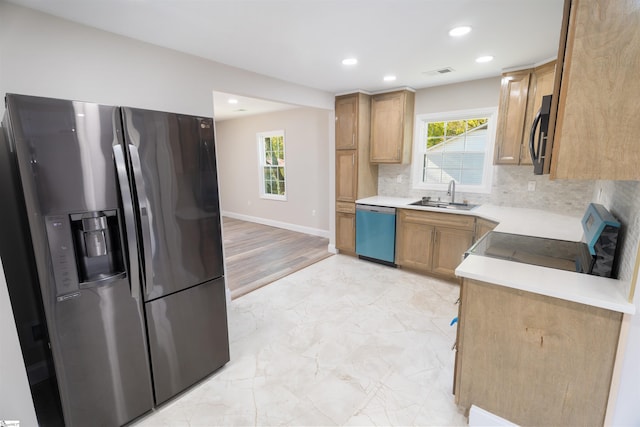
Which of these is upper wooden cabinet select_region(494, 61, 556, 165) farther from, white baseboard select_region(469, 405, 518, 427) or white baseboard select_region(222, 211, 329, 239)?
white baseboard select_region(222, 211, 329, 239)

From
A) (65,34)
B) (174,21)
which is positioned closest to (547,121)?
(174,21)

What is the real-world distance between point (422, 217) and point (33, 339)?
12.3 ft

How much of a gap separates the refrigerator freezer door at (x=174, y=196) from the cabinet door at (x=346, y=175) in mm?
2651

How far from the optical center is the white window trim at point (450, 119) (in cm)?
362

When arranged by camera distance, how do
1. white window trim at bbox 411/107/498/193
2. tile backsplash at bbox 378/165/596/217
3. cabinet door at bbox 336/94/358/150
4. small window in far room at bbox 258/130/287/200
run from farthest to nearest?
small window in far room at bbox 258/130/287/200 → cabinet door at bbox 336/94/358/150 → white window trim at bbox 411/107/498/193 → tile backsplash at bbox 378/165/596/217

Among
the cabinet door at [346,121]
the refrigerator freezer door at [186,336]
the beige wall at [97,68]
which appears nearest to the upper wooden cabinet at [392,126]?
the cabinet door at [346,121]

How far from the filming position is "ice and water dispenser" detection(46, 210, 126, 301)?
4.53 feet

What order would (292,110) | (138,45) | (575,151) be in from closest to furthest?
(575,151) → (138,45) → (292,110)

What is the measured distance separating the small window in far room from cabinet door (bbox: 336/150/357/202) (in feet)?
7.00

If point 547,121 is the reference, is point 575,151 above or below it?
below

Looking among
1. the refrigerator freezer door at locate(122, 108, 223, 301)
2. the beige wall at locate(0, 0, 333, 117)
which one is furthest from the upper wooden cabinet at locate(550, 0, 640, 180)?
the beige wall at locate(0, 0, 333, 117)

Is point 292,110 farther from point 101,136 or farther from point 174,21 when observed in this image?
point 101,136

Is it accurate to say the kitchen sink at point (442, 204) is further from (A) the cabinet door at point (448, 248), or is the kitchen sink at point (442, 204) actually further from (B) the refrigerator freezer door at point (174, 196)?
(B) the refrigerator freezer door at point (174, 196)

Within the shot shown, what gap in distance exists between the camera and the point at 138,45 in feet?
7.40
